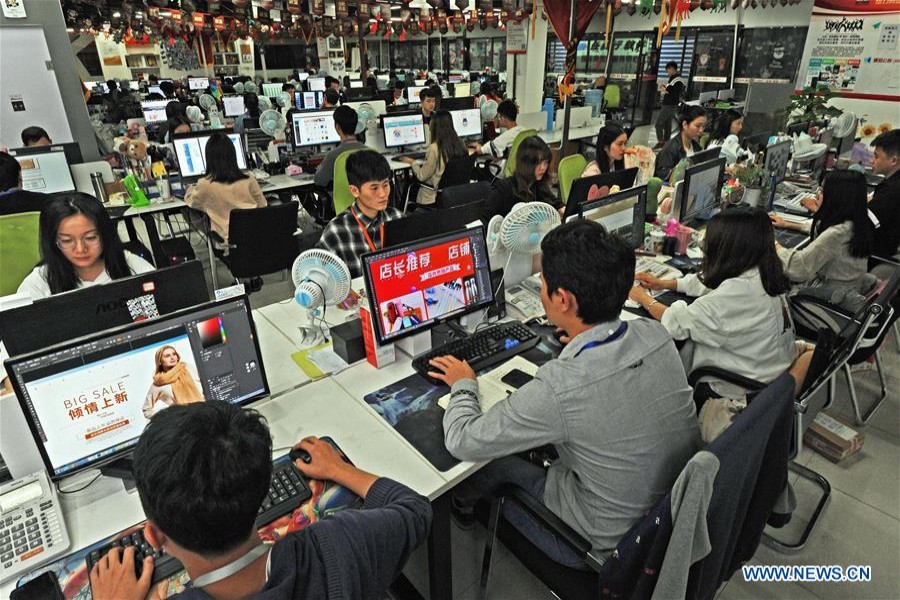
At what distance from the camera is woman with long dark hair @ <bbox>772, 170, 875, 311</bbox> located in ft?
9.39

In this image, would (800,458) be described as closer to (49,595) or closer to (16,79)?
(49,595)

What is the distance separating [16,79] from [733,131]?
7101 mm

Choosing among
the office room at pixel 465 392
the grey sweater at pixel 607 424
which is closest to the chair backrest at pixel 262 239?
the office room at pixel 465 392

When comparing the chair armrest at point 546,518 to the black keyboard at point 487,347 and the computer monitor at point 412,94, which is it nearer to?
the black keyboard at point 487,347

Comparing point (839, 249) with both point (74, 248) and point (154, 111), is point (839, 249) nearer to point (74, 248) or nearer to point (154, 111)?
point (74, 248)

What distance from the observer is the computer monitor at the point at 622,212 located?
8.72 ft

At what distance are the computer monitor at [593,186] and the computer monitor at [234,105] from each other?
7.63 metres

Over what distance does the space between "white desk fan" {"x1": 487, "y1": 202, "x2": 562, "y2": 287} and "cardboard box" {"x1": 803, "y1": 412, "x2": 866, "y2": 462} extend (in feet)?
5.80

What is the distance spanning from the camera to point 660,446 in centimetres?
142

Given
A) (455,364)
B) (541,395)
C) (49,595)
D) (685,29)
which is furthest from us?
(685,29)

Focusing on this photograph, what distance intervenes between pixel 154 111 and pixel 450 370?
353 inches

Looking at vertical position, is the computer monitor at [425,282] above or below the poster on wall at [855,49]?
below

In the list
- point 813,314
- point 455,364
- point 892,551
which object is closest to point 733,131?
point 813,314

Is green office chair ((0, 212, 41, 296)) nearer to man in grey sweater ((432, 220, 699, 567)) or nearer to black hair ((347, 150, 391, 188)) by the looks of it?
black hair ((347, 150, 391, 188))
